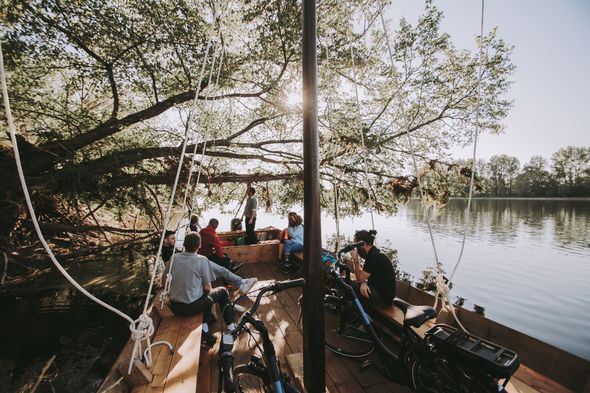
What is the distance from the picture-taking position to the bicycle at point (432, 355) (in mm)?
2080

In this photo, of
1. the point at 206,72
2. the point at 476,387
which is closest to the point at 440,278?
the point at 476,387

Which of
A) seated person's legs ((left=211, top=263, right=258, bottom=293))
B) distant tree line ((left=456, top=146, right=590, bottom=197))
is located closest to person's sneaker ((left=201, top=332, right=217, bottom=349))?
seated person's legs ((left=211, top=263, right=258, bottom=293))

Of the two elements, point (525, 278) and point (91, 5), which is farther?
point (525, 278)

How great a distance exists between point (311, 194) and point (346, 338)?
302 cm

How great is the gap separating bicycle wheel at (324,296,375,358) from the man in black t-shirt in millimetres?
472

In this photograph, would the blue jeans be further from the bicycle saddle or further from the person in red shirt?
the bicycle saddle

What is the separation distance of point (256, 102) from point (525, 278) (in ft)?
49.7

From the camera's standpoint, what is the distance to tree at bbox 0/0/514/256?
6352 millimetres

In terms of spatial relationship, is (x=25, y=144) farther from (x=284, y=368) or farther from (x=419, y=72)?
(x=419, y=72)

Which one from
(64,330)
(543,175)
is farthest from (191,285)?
(543,175)

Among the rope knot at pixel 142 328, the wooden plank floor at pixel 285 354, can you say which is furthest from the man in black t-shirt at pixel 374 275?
the rope knot at pixel 142 328

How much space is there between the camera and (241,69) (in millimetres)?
7863

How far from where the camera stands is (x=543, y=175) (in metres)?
63.3

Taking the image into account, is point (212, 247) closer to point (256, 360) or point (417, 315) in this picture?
point (256, 360)
